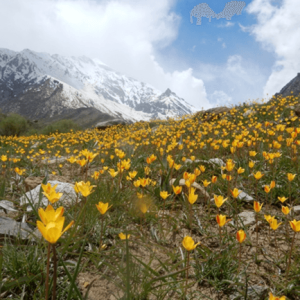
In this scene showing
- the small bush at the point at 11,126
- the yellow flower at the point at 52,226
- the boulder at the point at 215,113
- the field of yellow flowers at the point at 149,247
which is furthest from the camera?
the small bush at the point at 11,126

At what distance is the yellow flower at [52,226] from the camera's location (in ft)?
2.25

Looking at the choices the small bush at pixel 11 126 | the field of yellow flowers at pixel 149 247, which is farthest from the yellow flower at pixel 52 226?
the small bush at pixel 11 126

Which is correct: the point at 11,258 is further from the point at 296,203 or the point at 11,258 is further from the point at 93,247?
the point at 296,203

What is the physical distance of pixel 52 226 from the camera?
2.37ft

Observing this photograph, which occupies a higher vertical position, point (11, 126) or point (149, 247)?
point (11, 126)

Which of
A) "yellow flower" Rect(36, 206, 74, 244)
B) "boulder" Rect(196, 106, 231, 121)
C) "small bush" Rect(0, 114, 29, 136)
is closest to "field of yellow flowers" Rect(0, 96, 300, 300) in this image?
"yellow flower" Rect(36, 206, 74, 244)

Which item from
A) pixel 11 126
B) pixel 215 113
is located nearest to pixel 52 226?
pixel 215 113

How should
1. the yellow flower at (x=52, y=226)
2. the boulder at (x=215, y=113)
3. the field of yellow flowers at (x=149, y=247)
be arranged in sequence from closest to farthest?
the yellow flower at (x=52, y=226)
the field of yellow flowers at (x=149, y=247)
the boulder at (x=215, y=113)

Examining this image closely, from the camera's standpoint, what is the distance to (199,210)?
2.50 metres

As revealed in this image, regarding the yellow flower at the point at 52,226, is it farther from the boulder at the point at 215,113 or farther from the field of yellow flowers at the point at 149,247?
the boulder at the point at 215,113

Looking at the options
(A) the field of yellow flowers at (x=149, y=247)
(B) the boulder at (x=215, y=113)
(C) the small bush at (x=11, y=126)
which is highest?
(C) the small bush at (x=11, y=126)

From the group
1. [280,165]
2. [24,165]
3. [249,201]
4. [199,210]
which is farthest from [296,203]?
[24,165]

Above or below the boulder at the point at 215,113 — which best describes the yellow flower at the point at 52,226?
below

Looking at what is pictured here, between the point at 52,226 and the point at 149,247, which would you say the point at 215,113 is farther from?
the point at 52,226
